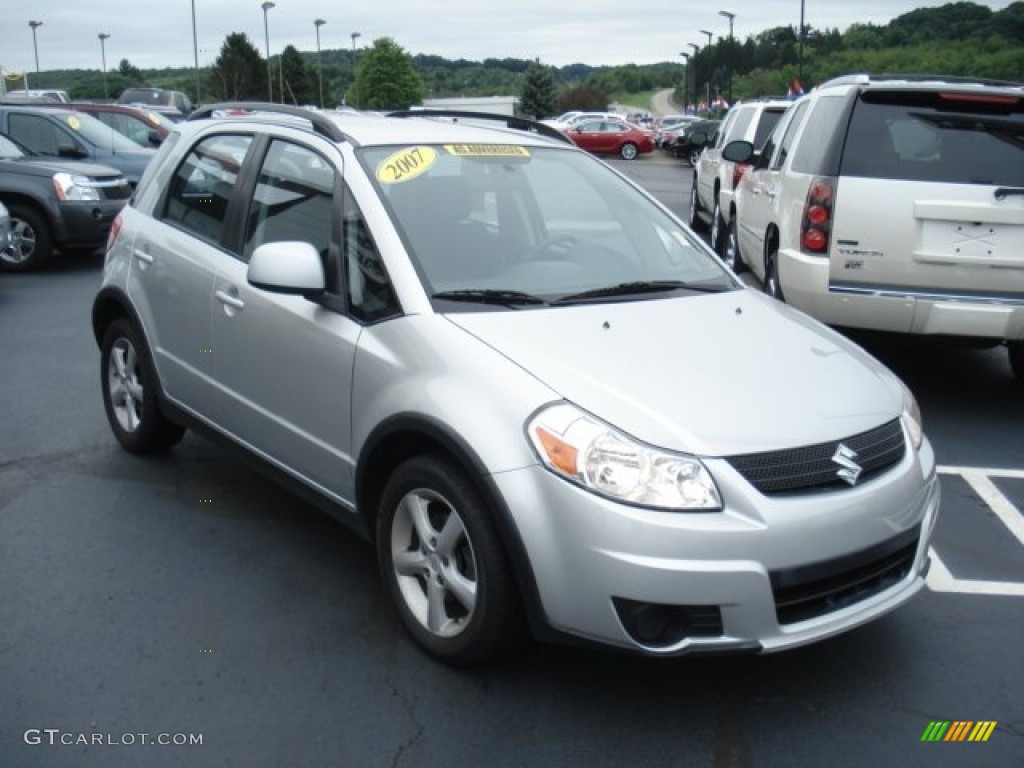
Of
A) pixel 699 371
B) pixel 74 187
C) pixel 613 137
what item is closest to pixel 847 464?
pixel 699 371

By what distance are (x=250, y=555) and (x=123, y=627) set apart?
0.70m

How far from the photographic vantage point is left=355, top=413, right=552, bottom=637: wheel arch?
10.1 feet

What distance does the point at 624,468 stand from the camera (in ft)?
9.84

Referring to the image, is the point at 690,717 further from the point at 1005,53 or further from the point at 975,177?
the point at 1005,53

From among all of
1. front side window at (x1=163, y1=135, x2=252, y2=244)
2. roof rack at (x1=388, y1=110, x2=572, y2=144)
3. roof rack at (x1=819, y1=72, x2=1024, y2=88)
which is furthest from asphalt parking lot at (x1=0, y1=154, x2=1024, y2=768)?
roof rack at (x1=819, y1=72, x2=1024, y2=88)

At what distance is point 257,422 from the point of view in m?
4.30

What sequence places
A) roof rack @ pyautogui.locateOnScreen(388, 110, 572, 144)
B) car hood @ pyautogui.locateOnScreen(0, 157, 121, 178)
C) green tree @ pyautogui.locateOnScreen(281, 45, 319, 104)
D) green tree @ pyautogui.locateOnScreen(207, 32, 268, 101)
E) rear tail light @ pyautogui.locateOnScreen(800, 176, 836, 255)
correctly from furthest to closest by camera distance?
green tree @ pyautogui.locateOnScreen(281, 45, 319, 104) < green tree @ pyautogui.locateOnScreen(207, 32, 268, 101) < car hood @ pyautogui.locateOnScreen(0, 157, 121, 178) < rear tail light @ pyautogui.locateOnScreen(800, 176, 836, 255) < roof rack @ pyautogui.locateOnScreen(388, 110, 572, 144)

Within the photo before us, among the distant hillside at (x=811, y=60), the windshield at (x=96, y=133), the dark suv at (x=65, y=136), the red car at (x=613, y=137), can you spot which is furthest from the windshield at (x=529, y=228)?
the distant hillside at (x=811, y=60)

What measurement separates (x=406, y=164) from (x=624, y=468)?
169 centimetres

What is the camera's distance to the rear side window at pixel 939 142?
20.6 feet

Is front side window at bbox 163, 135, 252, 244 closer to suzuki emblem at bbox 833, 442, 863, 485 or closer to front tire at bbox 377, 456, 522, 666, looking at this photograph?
front tire at bbox 377, 456, 522, 666

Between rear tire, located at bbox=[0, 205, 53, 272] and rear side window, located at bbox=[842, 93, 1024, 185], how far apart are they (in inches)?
358

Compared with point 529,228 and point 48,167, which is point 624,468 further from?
point 48,167

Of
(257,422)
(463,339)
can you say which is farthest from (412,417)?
(257,422)
